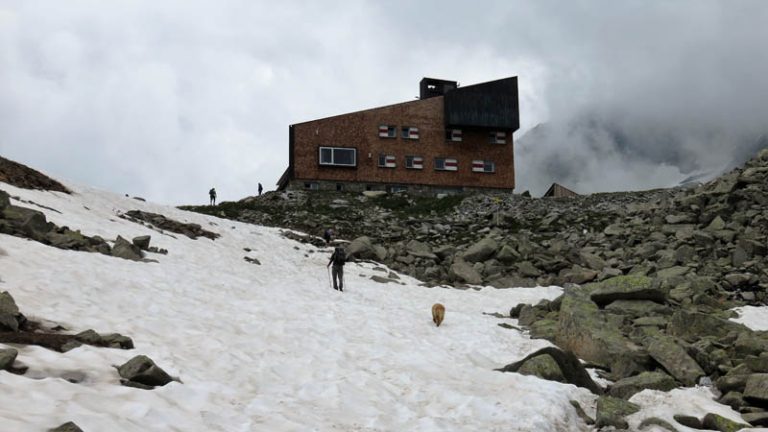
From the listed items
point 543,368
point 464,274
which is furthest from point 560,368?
point 464,274

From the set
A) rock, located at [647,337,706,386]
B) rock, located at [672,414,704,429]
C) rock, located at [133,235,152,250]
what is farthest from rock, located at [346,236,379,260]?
rock, located at [672,414,704,429]

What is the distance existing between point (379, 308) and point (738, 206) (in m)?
21.6

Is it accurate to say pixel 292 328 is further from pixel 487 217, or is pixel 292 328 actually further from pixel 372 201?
pixel 372 201

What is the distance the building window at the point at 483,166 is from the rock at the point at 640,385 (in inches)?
1826

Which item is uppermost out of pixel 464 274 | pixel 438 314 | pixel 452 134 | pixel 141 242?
pixel 452 134

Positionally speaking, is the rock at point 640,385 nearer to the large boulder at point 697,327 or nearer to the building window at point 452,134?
the large boulder at point 697,327

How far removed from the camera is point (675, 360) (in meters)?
12.0

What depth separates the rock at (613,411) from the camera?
888 centimetres

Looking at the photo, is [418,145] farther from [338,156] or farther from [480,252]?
[480,252]

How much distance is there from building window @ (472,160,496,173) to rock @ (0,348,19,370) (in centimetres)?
5131

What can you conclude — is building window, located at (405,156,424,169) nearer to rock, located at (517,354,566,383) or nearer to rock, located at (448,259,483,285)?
rock, located at (448,259,483,285)

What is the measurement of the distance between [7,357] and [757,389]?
11091 mm

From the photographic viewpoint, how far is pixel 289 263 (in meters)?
27.3

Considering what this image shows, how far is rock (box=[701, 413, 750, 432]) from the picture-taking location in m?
8.69
